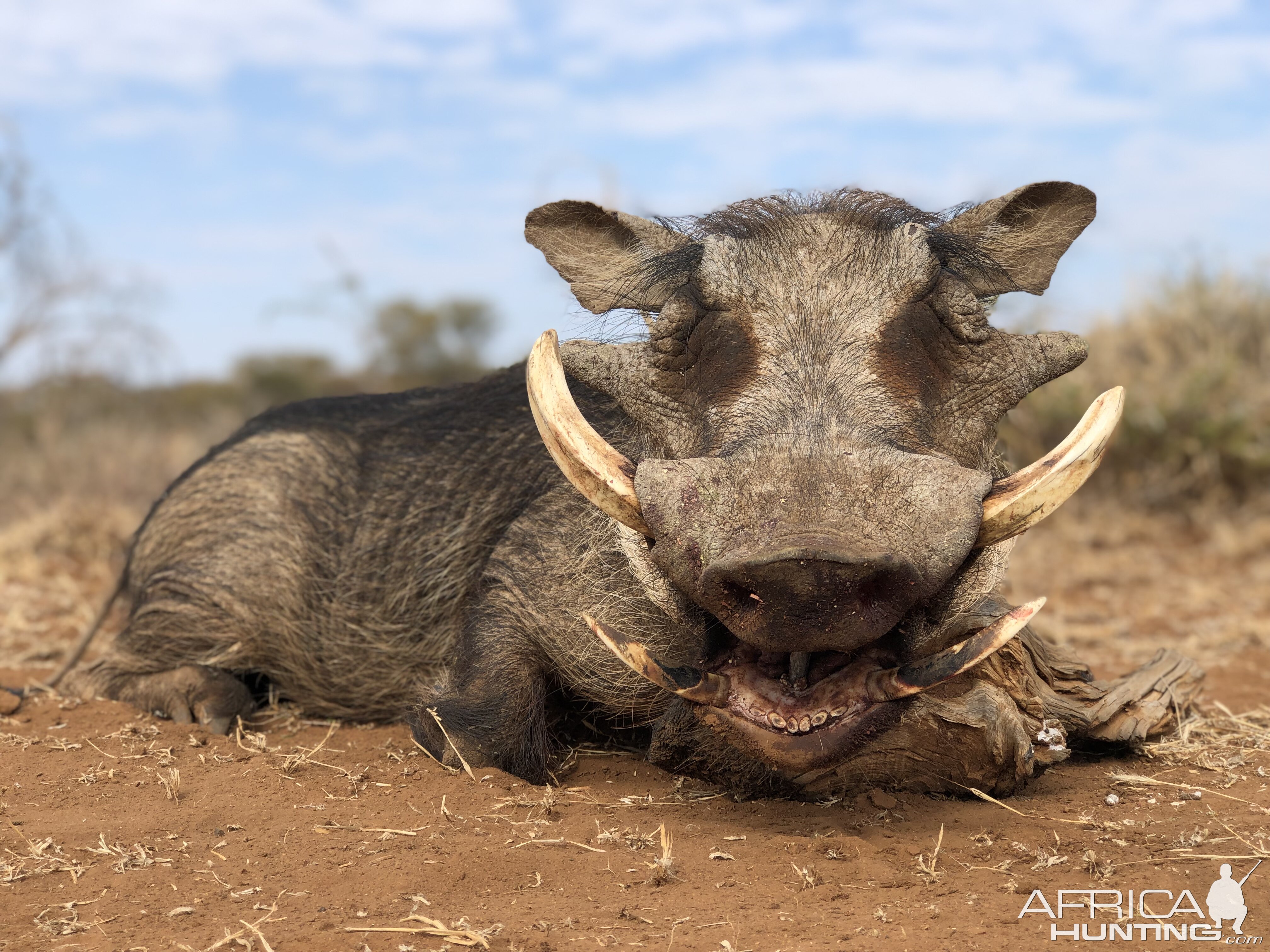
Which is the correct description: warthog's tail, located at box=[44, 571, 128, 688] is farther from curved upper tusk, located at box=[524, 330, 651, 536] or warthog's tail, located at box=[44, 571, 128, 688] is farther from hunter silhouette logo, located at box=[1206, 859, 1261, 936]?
hunter silhouette logo, located at box=[1206, 859, 1261, 936]

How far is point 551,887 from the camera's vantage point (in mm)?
2504

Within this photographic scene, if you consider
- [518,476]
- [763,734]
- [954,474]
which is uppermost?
[954,474]

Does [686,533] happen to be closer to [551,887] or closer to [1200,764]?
[551,887]

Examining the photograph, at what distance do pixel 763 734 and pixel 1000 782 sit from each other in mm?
866

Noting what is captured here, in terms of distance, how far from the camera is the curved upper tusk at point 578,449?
8.41ft

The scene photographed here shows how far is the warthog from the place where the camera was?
2.40 metres

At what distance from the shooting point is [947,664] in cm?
246

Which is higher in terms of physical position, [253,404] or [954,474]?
[954,474]

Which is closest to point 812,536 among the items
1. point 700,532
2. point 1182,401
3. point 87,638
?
point 700,532

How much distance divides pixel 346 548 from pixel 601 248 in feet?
4.76

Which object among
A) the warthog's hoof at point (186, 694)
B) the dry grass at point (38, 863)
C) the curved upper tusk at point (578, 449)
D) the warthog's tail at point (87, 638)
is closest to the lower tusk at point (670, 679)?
the curved upper tusk at point (578, 449)

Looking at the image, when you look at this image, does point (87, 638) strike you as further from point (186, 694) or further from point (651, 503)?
point (651, 503)

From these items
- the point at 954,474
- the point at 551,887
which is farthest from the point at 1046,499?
the point at 551,887
